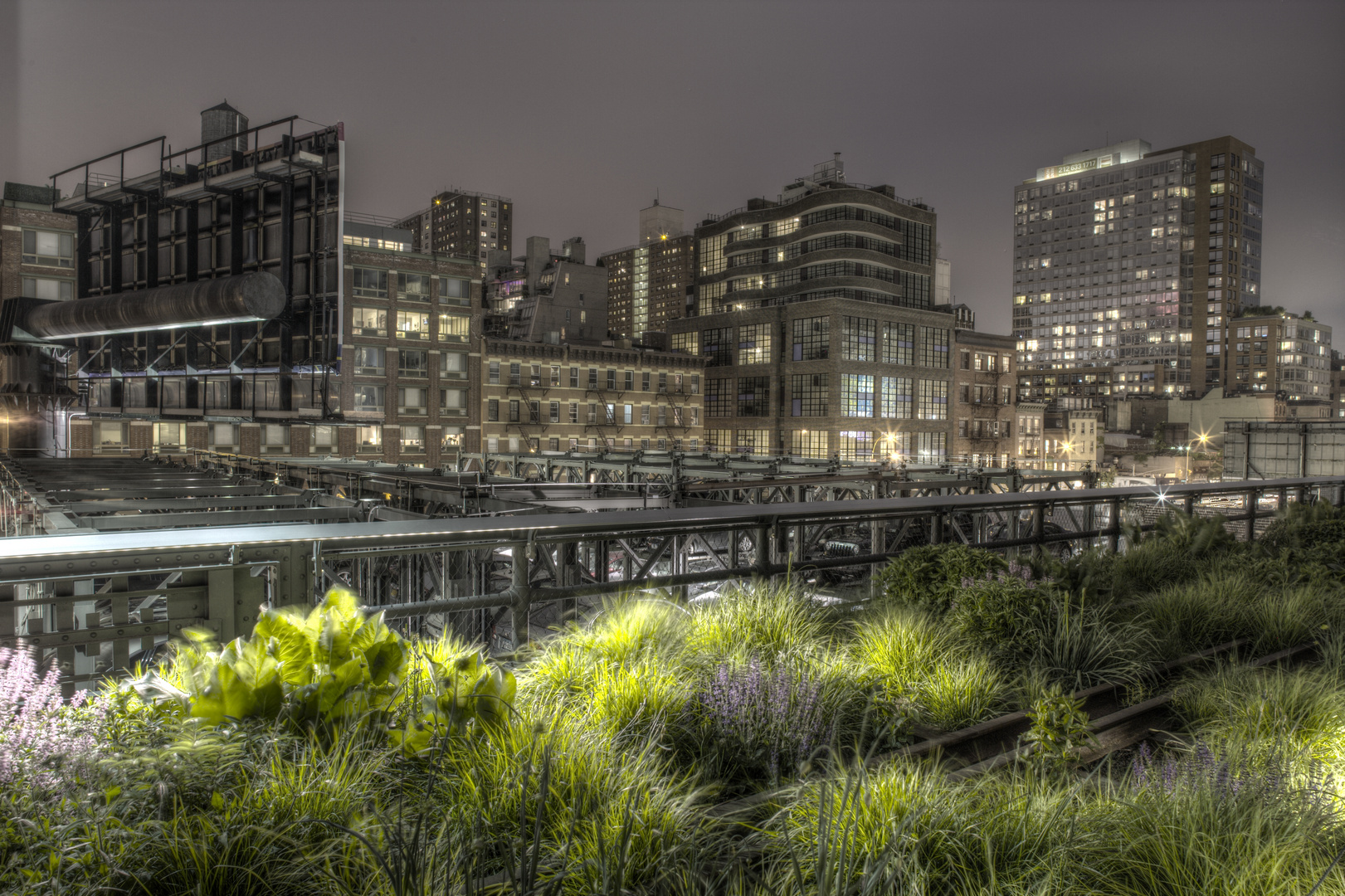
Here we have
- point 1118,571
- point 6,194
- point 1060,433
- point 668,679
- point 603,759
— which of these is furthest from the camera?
point 1060,433

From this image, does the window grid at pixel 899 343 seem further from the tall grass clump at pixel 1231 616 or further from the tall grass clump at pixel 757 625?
the tall grass clump at pixel 757 625

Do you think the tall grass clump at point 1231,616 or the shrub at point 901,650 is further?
the tall grass clump at point 1231,616

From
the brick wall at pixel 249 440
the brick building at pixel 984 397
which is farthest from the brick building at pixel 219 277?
the brick building at pixel 984 397

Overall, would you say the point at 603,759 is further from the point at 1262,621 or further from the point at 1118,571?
the point at 1118,571

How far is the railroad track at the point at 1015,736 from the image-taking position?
4148mm

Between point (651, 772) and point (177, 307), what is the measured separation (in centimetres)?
1673

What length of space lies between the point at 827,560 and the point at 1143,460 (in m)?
131

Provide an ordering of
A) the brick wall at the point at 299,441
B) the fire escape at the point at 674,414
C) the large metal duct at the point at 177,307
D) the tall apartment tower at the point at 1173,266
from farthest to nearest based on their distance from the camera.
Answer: the tall apartment tower at the point at 1173,266 < the fire escape at the point at 674,414 < the brick wall at the point at 299,441 < the large metal duct at the point at 177,307

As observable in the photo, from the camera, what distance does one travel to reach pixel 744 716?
451 centimetres

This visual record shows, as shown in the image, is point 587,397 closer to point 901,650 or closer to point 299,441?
point 299,441

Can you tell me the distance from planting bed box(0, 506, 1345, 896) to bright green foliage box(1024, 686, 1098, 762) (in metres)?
0.02

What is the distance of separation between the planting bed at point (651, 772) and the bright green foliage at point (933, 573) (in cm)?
161

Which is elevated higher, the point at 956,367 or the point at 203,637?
the point at 956,367

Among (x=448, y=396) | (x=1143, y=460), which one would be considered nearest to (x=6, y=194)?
(x=448, y=396)
